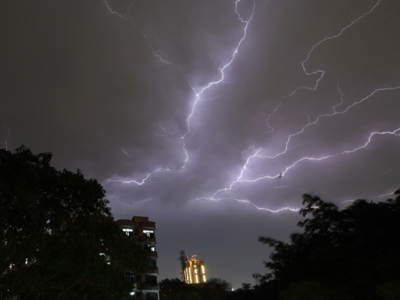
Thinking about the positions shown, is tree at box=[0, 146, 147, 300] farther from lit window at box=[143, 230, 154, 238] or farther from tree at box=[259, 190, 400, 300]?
lit window at box=[143, 230, 154, 238]

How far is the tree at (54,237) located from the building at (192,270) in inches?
2518

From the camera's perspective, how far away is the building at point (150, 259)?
24656 mm

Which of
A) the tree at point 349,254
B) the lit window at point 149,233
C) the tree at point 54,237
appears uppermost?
the lit window at point 149,233

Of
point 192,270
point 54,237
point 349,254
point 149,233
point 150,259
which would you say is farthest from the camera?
point 192,270

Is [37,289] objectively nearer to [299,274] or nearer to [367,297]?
[299,274]

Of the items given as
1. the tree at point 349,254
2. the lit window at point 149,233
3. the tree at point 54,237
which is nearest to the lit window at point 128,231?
the lit window at point 149,233

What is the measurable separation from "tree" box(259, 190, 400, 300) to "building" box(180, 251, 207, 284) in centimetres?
6477

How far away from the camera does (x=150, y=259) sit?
2548 centimetres

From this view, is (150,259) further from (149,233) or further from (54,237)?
(54,237)

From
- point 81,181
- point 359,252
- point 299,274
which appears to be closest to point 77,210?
point 81,181

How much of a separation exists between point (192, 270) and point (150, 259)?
46880mm

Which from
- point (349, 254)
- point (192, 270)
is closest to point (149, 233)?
point (349, 254)

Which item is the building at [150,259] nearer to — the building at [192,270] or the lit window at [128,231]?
the lit window at [128,231]

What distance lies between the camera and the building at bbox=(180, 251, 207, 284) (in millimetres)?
67125
